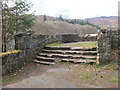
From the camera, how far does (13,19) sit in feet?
34.3

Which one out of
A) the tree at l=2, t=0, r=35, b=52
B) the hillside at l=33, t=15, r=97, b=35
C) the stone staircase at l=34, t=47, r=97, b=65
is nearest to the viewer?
the stone staircase at l=34, t=47, r=97, b=65

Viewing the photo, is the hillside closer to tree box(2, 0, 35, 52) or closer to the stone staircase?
tree box(2, 0, 35, 52)

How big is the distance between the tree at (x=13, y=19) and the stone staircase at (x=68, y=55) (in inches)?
155

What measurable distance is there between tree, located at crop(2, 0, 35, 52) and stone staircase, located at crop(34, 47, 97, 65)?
3948 millimetres

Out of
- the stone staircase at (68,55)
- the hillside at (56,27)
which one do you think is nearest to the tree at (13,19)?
the stone staircase at (68,55)

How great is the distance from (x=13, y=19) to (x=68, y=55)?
20.3 feet

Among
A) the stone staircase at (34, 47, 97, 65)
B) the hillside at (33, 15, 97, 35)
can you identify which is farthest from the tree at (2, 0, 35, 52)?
the hillside at (33, 15, 97, 35)

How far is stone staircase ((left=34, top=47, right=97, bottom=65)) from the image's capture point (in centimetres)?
668

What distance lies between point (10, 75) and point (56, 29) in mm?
23251

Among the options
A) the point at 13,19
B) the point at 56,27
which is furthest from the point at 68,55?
the point at 56,27

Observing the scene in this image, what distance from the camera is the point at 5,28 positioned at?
1004cm

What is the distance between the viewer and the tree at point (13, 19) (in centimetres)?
1009

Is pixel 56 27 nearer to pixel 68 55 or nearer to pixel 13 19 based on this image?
pixel 13 19

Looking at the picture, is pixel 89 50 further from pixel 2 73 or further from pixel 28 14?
pixel 28 14
